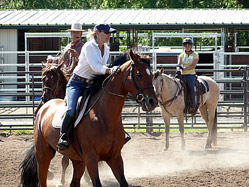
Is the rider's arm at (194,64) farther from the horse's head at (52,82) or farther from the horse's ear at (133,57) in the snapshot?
the horse's ear at (133,57)

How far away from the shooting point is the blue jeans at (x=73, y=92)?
646 cm

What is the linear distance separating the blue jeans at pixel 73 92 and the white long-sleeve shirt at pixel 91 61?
0.11 meters

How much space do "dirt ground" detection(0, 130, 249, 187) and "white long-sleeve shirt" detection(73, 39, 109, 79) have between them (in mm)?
2241

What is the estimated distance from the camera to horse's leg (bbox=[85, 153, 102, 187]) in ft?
19.8

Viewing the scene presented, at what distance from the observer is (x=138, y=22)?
844 inches

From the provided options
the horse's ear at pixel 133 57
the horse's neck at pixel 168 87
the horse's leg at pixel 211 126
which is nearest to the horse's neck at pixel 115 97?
the horse's ear at pixel 133 57

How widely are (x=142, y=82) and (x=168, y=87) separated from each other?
6171 millimetres

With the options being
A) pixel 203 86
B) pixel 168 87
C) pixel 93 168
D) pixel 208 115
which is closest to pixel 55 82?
pixel 93 168

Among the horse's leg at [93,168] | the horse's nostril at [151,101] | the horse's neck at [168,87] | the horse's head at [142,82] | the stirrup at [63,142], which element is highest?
the horse's head at [142,82]

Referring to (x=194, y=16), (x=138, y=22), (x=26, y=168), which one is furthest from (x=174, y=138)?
(x=194, y=16)

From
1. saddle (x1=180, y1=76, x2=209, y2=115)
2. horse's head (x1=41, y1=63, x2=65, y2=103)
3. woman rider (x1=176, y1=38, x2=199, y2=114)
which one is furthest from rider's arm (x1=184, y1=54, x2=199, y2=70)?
horse's head (x1=41, y1=63, x2=65, y2=103)

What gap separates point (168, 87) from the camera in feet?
39.4

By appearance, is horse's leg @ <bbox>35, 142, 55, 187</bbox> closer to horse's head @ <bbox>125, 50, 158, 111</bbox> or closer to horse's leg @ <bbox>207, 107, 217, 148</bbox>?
horse's head @ <bbox>125, 50, 158, 111</bbox>

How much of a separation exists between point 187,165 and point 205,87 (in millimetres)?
2982
